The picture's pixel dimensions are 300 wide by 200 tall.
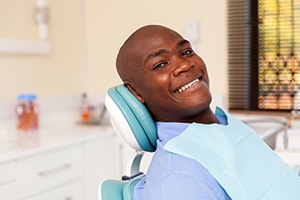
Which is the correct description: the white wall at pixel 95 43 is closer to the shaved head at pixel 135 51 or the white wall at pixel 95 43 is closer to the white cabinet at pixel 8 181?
the white cabinet at pixel 8 181

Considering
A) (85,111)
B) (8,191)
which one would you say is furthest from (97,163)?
(8,191)

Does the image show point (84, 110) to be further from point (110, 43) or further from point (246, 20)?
point (246, 20)

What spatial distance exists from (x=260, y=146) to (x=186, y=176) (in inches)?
Result: 12.2

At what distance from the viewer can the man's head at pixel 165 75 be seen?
1.00 meters

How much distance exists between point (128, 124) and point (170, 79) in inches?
6.2

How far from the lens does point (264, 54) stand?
7.63 ft

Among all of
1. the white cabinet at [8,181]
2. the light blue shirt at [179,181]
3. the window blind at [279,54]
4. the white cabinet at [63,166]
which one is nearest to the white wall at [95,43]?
the window blind at [279,54]

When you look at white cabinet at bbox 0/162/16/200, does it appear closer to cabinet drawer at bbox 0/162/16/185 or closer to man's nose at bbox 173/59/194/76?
cabinet drawer at bbox 0/162/16/185

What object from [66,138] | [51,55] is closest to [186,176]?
[66,138]

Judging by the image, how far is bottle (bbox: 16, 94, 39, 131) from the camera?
7.82 feet

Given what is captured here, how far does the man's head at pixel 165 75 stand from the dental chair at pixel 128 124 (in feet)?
0.10

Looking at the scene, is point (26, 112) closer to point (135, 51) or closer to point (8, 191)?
point (8, 191)

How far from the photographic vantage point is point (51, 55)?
2.68 meters

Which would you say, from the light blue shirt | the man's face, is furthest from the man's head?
the light blue shirt
